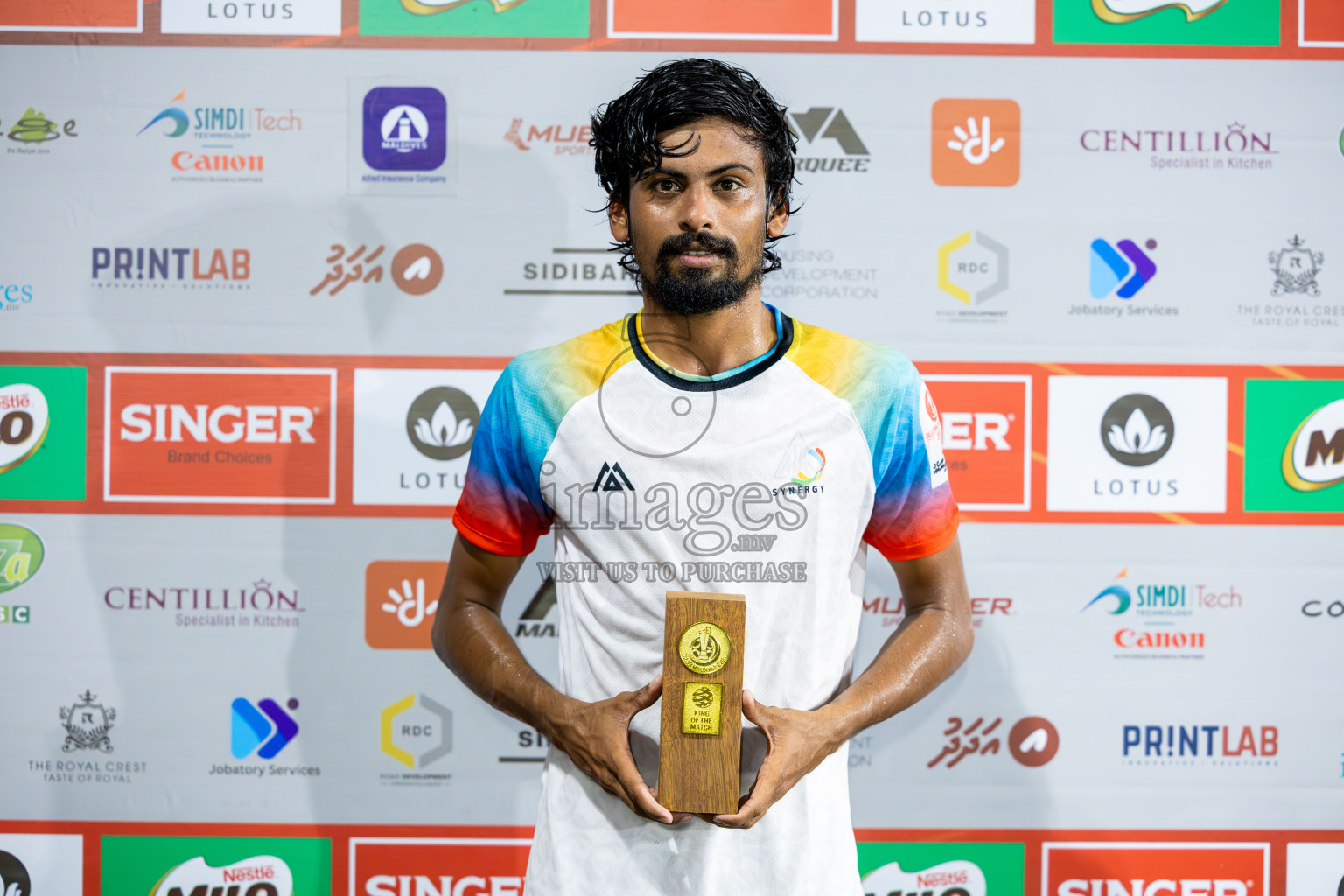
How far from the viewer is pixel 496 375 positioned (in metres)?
1.80

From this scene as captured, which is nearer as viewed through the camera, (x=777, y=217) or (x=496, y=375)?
(x=777, y=217)

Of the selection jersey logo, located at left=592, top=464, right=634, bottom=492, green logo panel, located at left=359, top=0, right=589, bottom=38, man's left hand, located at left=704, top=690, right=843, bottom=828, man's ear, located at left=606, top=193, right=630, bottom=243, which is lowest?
man's left hand, located at left=704, top=690, right=843, bottom=828

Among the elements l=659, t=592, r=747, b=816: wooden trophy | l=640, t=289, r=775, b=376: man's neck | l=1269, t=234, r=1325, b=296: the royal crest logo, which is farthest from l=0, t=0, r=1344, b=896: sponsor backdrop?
l=659, t=592, r=747, b=816: wooden trophy

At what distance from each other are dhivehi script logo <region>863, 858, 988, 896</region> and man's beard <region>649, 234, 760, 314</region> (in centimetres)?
133

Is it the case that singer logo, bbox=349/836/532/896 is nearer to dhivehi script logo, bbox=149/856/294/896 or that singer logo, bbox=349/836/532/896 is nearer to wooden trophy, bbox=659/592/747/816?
dhivehi script logo, bbox=149/856/294/896

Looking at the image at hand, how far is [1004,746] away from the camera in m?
1.81

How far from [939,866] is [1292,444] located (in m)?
1.13

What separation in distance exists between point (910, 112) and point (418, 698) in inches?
61.9

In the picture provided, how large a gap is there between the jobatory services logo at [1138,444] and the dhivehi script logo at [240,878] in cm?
176

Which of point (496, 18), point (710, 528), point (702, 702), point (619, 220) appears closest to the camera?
point (702, 702)

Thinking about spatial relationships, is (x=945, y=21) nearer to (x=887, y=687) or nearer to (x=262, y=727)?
(x=887, y=687)

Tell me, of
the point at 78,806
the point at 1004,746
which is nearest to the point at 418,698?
the point at 78,806

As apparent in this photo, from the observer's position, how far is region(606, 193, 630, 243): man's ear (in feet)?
3.92

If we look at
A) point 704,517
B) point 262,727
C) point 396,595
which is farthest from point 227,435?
point 704,517
